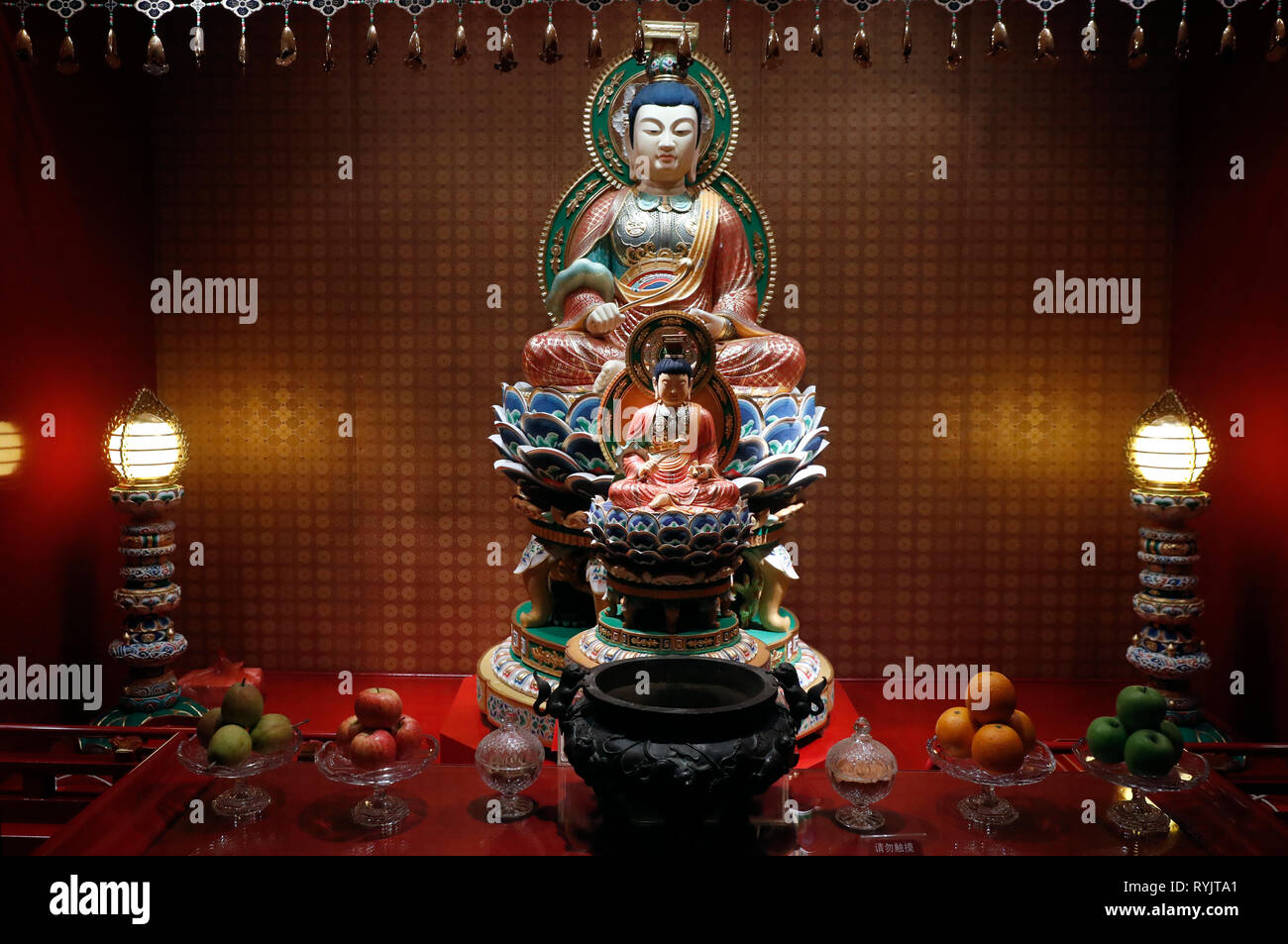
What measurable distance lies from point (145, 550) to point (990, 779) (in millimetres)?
2880

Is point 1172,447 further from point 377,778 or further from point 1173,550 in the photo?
point 377,778

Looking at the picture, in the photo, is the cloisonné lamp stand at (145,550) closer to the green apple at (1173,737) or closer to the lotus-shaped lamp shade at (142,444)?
the lotus-shaped lamp shade at (142,444)

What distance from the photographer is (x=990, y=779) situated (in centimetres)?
198

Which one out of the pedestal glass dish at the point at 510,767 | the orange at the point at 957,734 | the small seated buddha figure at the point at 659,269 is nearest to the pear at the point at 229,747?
the pedestal glass dish at the point at 510,767

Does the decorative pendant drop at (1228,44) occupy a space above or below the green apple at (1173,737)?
above

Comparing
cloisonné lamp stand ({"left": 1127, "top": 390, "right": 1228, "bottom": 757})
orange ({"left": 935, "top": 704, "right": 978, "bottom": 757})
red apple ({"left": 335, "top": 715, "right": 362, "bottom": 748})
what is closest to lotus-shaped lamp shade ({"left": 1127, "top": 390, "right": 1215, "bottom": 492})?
cloisonné lamp stand ({"left": 1127, "top": 390, "right": 1228, "bottom": 757})

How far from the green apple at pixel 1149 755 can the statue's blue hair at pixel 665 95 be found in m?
2.99

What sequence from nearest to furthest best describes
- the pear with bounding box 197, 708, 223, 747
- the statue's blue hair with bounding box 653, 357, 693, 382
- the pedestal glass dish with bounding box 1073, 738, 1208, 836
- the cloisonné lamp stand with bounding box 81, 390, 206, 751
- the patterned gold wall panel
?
the pedestal glass dish with bounding box 1073, 738, 1208, 836, the pear with bounding box 197, 708, 223, 747, the statue's blue hair with bounding box 653, 357, 693, 382, the cloisonné lamp stand with bounding box 81, 390, 206, 751, the patterned gold wall panel

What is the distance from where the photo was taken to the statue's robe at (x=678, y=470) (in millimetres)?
3264

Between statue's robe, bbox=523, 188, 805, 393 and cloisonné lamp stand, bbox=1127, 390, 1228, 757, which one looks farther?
A: statue's robe, bbox=523, 188, 805, 393

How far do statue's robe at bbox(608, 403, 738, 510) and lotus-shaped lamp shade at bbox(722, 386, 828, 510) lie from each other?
123 millimetres

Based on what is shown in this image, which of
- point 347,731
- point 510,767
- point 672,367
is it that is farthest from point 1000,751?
point 672,367

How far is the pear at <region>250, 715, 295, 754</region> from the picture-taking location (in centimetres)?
205

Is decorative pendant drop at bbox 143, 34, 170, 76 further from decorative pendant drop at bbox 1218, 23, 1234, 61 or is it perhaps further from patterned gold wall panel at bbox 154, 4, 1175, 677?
decorative pendant drop at bbox 1218, 23, 1234, 61
